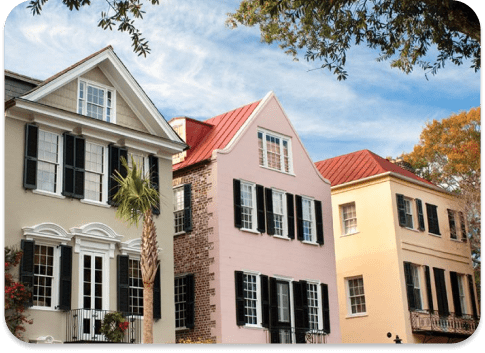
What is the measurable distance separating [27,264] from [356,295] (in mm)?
11021

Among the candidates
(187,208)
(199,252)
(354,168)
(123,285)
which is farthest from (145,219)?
(354,168)

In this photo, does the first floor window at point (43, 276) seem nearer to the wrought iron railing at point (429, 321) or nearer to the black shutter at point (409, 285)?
the wrought iron railing at point (429, 321)

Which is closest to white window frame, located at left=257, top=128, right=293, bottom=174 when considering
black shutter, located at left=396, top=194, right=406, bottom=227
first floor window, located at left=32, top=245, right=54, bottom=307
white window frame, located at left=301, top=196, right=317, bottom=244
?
white window frame, located at left=301, top=196, right=317, bottom=244

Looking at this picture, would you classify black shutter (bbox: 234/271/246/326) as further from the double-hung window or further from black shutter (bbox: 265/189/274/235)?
the double-hung window

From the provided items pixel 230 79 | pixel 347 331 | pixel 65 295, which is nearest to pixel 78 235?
pixel 65 295

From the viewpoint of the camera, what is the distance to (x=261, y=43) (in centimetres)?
1307

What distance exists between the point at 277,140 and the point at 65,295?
8107 millimetres

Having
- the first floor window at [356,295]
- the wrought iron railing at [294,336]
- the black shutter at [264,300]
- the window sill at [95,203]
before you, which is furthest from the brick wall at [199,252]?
the first floor window at [356,295]

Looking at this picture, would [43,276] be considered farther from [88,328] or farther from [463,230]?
[463,230]

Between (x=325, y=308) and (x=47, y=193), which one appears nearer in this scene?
(x=47, y=193)

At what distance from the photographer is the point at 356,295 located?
22.1 m

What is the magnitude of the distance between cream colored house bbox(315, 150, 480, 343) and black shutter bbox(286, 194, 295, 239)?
99.8 inches

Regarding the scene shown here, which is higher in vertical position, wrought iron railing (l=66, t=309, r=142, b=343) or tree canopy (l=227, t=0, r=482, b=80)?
tree canopy (l=227, t=0, r=482, b=80)

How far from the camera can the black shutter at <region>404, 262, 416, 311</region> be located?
2130 centimetres
